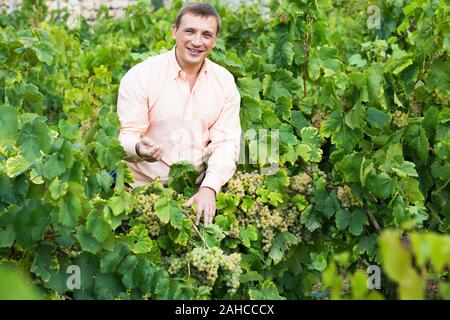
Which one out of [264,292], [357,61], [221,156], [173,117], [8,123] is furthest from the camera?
[357,61]

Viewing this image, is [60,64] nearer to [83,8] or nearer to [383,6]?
[383,6]

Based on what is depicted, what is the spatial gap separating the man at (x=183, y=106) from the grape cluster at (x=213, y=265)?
544 mm

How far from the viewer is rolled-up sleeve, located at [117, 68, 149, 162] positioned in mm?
3650

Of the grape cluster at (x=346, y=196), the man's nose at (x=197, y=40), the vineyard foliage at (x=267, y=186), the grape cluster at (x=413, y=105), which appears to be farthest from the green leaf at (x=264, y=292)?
the grape cluster at (x=413, y=105)

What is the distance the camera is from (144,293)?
9.36 ft

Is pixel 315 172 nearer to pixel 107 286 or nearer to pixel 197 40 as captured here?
pixel 197 40

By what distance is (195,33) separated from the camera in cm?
375

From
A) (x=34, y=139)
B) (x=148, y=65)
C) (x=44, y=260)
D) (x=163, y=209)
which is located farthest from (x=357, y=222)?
(x=34, y=139)

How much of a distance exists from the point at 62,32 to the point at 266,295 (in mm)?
4204

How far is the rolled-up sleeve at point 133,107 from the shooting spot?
3.65 meters

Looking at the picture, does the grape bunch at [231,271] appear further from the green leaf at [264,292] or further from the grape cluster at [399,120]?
the grape cluster at [399,120]

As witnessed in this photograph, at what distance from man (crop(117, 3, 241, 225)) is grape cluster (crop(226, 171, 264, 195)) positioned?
0.15 feet

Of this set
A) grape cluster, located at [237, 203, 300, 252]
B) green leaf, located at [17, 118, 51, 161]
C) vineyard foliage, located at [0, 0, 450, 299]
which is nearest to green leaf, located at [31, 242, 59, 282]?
vineyard foliage, located at [0, 0, 450, 299]

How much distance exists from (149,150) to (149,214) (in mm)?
279
